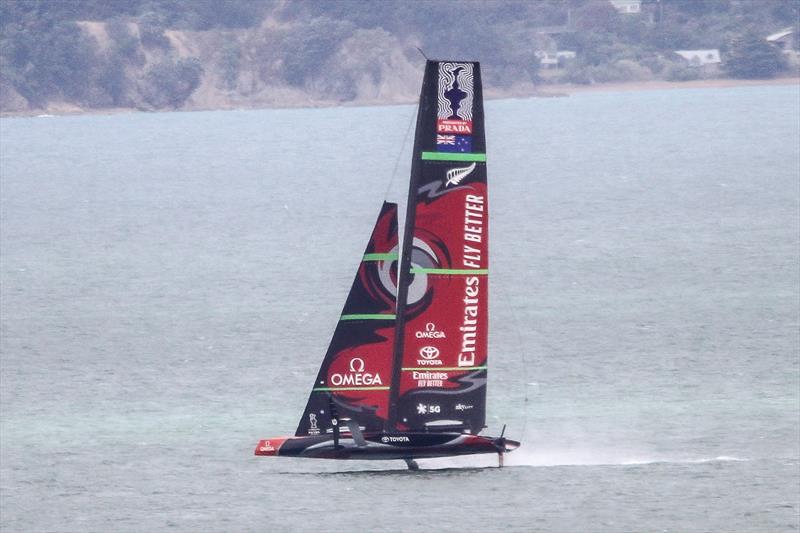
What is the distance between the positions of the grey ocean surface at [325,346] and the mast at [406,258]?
290 cm

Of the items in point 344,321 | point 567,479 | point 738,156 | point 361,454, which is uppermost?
point 344,321

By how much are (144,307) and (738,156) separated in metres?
91.6

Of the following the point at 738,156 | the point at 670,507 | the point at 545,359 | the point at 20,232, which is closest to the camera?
the point at 670,507

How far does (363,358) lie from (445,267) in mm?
2318

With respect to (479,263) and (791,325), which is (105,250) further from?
(479,263)

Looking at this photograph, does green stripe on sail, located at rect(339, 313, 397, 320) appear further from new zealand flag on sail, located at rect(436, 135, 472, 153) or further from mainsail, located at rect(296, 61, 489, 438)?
new zealand flag on sail, located at rect(436, 135, 472, 153)

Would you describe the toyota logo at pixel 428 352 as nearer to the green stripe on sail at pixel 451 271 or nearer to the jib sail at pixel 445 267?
the jib sail at pixel 445 267

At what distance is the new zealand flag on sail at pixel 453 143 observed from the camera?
25391 mm

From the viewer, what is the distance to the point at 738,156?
13962 centimetres

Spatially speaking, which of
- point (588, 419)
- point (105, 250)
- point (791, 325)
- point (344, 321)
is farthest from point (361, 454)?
point (105, 250)

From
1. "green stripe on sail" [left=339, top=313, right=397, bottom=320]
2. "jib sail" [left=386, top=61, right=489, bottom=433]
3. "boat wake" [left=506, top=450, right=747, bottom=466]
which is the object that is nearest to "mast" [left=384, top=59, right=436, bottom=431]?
"jib sail" [left=386, top=61, right=489, bottom=433]

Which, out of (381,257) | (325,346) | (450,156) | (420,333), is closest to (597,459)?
(420,333)

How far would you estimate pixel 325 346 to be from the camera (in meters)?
47.7

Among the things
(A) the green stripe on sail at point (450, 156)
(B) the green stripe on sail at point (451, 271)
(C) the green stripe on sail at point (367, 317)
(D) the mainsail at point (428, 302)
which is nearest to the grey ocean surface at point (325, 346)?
(D) the mainsail at point (428, 302)
